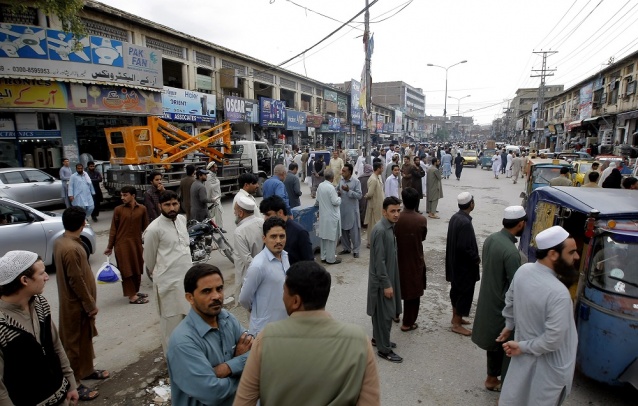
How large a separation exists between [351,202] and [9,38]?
13.2 m

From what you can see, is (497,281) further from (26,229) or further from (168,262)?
(26,229)

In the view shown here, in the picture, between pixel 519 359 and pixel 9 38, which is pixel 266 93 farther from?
pixel 519 359

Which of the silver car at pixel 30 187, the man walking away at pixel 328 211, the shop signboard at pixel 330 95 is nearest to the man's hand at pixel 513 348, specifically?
the man walking away at pixel 328 211

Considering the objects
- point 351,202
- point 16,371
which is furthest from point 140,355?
point 351,202

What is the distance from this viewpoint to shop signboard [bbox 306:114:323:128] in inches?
1359

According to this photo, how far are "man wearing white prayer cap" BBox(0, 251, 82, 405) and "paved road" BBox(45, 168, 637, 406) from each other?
5.94 ft

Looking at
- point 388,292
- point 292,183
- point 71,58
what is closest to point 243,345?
point 388,292

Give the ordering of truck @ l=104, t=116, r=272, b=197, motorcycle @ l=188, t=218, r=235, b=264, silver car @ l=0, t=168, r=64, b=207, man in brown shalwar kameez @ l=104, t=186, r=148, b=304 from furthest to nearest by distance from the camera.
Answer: truck @ l=104, t=116, r=272, b=197
silver car @ l=0, t=168, r=64, b=207
motorcycle @ l=188, t=218, r=235, b=264
man in brown shalwar kameez @ l=104, t=186, r=148, b=304

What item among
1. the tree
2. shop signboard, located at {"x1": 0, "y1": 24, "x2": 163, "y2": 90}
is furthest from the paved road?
shop signboard, located at {"x1": 0, "y1": 24, "x2": 163, "y2": 90}

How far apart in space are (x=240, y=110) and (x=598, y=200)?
22.6 metres

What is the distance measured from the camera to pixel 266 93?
3030cm

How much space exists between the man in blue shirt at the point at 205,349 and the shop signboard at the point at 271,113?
25.5 meters

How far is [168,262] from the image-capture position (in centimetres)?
391

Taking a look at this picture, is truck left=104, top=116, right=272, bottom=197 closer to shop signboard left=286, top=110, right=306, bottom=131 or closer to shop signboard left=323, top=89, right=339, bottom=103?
shop signboard left=286, top=110, right=306, bottom=131
